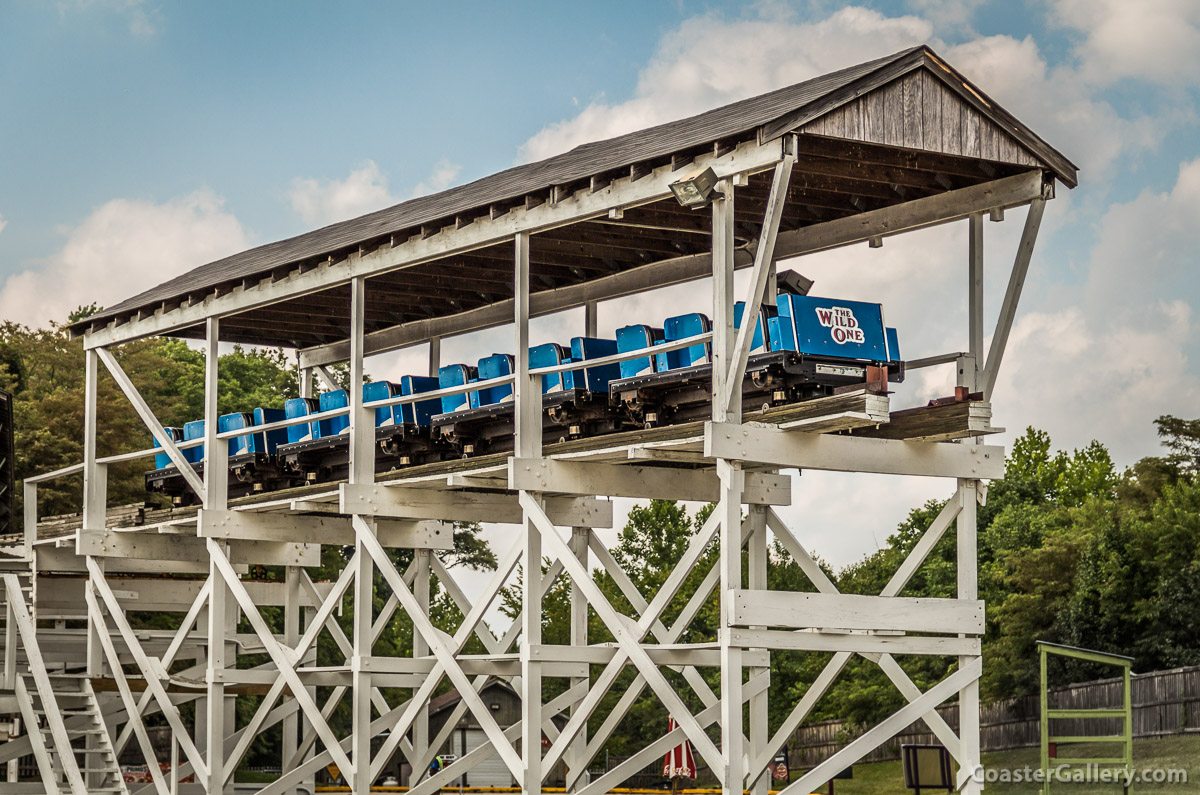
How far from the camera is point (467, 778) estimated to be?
Result: 57875 millimetres

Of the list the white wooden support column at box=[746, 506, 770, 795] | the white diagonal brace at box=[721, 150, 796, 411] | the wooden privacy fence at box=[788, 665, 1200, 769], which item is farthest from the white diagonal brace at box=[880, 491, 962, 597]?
the wooden privacy fence at box=[788, 665, 1200, 769]

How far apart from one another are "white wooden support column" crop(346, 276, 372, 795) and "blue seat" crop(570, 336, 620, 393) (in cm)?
324

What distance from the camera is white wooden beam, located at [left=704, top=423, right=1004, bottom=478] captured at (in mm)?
19016

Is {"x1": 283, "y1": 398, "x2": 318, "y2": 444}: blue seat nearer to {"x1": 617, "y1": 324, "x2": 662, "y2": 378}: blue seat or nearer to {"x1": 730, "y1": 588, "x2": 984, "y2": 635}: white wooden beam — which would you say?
{"x1": 617, "y1": 324, "x2": 662, "y2": 378}: blue seat

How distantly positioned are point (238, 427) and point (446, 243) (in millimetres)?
7795

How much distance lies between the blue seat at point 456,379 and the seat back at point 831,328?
20.2 ft

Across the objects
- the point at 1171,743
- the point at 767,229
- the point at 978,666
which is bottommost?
the point at 1171,743

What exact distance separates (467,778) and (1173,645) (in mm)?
23057

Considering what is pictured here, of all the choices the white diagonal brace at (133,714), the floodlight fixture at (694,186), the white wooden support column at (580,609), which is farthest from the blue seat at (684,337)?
the white diagonal brace at (133,714)

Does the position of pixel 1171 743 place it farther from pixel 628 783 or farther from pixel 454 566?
pixel 454 566

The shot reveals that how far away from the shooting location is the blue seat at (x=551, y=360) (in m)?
22.8

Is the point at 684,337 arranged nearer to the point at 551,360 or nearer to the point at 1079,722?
the point at 551,360

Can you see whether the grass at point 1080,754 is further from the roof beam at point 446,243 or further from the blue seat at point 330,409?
the roof beam at point 446,243

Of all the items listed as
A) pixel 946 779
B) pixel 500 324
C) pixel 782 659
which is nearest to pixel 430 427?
pixel 500 324
